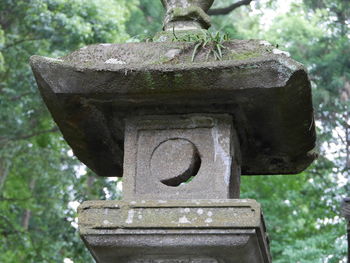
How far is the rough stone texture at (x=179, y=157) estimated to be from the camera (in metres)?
3.45

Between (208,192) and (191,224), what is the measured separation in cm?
30

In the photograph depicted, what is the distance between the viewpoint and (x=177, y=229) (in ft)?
10.4

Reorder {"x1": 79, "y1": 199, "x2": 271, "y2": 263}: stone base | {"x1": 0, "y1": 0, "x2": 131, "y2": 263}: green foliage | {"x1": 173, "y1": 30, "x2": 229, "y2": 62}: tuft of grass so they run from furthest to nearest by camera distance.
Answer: {"x1": 0, "y1": 0, "x2": 131, "y2": 263}: green foliage
{"x1": 173, "y1": 30, "x2": 229, "y2": 62}: tuft of grass
{"x1": 79, "y1": 199, "x2": 271, "y2": 263}: stone base

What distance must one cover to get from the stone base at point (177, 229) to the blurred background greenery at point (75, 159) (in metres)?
6.02

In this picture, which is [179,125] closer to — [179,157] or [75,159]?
[179,157]

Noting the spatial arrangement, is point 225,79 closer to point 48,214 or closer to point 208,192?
point 208,192

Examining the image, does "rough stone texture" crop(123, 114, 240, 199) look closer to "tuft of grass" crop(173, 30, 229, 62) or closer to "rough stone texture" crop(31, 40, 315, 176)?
"rough stone texture" crop(31, 40, 315, 176)

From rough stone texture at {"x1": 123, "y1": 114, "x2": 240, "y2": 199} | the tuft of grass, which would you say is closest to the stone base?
rough stone texture at {"x1": 123, "y1": 114, "x2": 240, "y2": 199}

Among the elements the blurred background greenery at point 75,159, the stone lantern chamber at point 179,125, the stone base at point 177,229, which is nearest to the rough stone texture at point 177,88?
the stone lantern chamber at point 179,125

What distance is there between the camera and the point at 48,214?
1170 cm

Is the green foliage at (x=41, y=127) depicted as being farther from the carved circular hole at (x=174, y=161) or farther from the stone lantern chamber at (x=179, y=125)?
the carved circular hole at (x=174, y=161)

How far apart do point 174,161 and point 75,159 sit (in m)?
Result: 7.91

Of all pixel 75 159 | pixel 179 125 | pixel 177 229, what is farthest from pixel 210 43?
pixel 75 159

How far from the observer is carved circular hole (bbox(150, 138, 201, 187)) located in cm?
350
